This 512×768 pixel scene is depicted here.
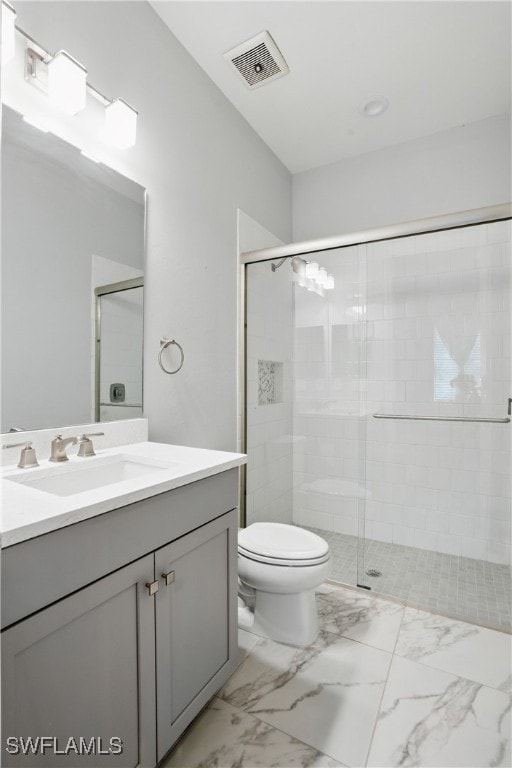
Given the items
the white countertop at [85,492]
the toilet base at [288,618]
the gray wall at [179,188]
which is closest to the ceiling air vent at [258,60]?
the gray wall at [179,188]

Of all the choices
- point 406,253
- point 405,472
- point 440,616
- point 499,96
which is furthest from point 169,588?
point 499,96

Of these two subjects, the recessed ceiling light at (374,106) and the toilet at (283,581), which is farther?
the recessed ceiling light at (374,106)

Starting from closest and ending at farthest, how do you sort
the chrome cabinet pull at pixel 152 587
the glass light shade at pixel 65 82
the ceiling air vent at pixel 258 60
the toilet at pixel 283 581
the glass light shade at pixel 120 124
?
the chrome cabinet pull at pixel 152 587
the glass light shade at pixel 65 82
the glass light shade at pixel 120 124
the toilet at pixel 283 581
the ceiling air vent at pixel 258 60

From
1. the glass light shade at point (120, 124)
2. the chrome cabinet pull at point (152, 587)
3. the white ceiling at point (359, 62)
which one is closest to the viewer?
the chrome cabinet pull at point (152, 587)

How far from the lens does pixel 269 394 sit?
2.43m

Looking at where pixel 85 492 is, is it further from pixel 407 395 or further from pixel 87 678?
pixel 407 395

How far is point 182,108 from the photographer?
1818mm

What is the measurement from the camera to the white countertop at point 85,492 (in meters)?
0.72

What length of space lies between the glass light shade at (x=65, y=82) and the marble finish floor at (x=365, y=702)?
201cm

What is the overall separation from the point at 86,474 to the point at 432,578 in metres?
1.88

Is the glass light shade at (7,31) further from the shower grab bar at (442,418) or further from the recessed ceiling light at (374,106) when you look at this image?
the shower grab bar at (442,418)

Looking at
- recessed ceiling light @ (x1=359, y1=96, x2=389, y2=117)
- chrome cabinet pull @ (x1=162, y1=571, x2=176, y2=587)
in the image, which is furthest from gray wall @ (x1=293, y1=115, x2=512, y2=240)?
chrome cabinet pull @ (x1=162, y1=571, x2=176, y2=587)

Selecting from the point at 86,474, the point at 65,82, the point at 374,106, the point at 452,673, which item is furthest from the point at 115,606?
the point at 374,106

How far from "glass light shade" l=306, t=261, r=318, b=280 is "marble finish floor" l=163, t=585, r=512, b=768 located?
1843 mm
